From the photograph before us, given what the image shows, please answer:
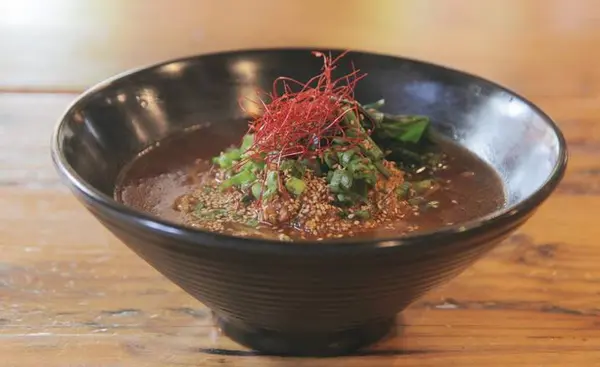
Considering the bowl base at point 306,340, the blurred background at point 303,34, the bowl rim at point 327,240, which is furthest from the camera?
the blurred background at point 303,34

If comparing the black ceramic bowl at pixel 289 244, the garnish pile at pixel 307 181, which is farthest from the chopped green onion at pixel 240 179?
the black ceramic bowl at pixel 289 244

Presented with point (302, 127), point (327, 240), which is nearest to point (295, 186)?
point (302, 127)

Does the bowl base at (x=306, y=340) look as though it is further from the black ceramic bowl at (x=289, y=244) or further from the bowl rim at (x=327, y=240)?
the bowl rim at (x=327, y=240)

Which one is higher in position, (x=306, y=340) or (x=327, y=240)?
(x=327, y=240)

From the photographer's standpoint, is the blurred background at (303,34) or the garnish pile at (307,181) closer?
the garnish pile at (307,181)

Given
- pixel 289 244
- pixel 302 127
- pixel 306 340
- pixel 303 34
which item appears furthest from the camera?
pixel 303 34

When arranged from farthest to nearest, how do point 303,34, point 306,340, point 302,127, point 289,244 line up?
1. point 303,34
2. point 302,127
3. point 306,340
4. point 289,244

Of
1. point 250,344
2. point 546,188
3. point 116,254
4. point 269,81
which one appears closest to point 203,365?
point 250,344

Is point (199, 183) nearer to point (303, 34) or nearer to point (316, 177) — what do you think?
point (316, 177)
